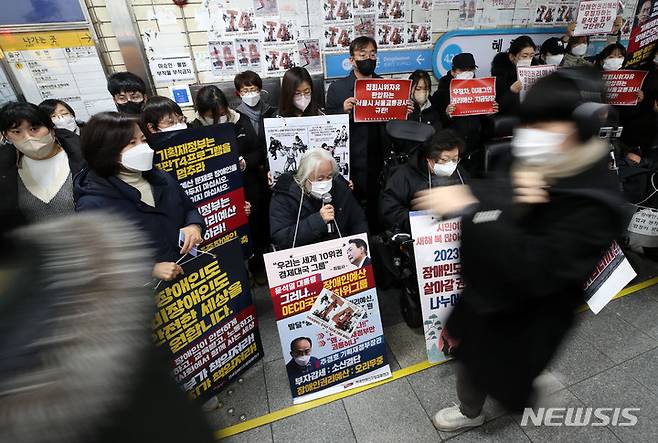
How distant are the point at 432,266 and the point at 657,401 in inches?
67.4

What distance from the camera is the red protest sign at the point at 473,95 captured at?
333cm

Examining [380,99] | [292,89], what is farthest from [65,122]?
[380,99]

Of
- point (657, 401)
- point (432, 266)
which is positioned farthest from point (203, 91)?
point (657, 401)

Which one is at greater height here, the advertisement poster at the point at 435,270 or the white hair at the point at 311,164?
the white hair at the point at 311,164

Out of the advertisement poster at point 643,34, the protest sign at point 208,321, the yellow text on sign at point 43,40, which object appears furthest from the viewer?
the advertisement poster at point 643,34

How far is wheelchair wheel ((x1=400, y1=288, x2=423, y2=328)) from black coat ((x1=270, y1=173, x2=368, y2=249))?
711 millimetres

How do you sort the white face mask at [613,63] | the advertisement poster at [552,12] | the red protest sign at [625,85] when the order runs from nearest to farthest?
A: the red protest sign at [625,85], the white face mask at [613,63], the advertisement poster at [552,12]

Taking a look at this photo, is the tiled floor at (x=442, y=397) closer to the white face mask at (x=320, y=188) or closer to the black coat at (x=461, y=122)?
the white face mask at (x=320, y=188)

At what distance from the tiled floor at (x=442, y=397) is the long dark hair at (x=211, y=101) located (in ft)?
6.99

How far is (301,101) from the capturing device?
3.00 meters

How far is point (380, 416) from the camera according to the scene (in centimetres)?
215

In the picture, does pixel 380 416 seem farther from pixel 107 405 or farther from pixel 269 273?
pixel 107 405

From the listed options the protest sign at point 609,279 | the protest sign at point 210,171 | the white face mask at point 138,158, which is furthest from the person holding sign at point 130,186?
the protest sign at point 609,279

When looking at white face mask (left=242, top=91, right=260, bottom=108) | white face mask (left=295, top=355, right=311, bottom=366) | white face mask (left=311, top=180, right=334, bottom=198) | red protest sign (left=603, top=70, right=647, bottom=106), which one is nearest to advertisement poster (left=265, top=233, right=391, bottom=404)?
white face mask (left=295, top=355, right=311, bottom=366)
